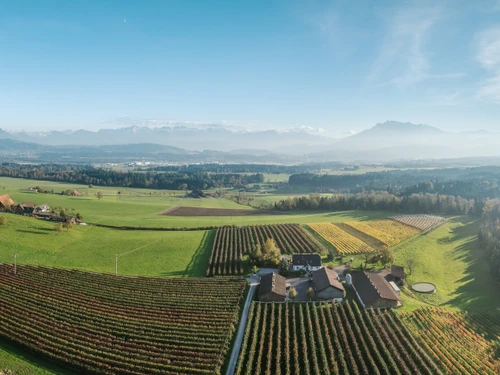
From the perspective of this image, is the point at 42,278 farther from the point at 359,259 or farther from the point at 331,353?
the point at 359,259

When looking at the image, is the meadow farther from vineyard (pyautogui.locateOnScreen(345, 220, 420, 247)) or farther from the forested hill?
the forested hill

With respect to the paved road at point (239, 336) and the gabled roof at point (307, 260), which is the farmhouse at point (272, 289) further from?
the gabled roof at point (307, 260)

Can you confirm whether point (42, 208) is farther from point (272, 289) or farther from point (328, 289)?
point (328, 289)

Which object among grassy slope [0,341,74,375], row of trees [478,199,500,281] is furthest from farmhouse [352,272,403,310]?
grassy slope [0,341,74,375]

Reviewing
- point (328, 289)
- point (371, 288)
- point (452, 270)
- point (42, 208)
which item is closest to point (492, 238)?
point (452, 270)

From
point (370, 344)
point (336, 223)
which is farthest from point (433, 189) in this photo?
point (370, 344)

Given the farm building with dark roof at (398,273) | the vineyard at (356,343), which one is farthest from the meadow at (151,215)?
the vineyard at (356,343)
